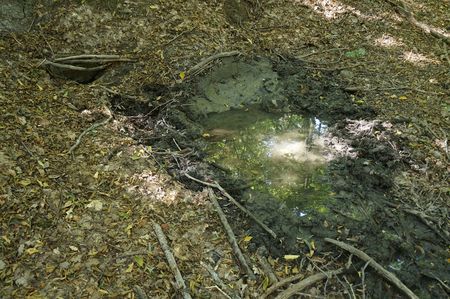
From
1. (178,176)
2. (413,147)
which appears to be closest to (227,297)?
(178,176)

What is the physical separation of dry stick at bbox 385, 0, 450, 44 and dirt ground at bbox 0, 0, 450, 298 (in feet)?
0.26

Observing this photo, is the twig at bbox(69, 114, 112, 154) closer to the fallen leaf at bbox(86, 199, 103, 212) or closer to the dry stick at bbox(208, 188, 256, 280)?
the fallen leaf at bbox(86, 199, 103, 212)

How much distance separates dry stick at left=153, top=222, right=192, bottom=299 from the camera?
3.55 meters

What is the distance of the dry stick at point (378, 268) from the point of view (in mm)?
3664

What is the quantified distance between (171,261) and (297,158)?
2277 millimetres

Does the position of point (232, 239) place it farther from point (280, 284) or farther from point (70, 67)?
point (70, 67)

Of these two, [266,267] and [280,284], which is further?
[266,267]

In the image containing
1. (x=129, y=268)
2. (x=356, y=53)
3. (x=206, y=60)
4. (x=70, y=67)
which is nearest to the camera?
(x=129, y=268)

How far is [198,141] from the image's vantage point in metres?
5.31

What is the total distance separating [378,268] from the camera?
3.79 meters

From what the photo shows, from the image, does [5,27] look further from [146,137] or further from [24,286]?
[24,286]

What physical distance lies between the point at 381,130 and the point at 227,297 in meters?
3.39

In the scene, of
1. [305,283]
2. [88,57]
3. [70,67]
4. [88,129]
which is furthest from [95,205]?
[88,57]

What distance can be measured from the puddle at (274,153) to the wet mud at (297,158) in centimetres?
2
